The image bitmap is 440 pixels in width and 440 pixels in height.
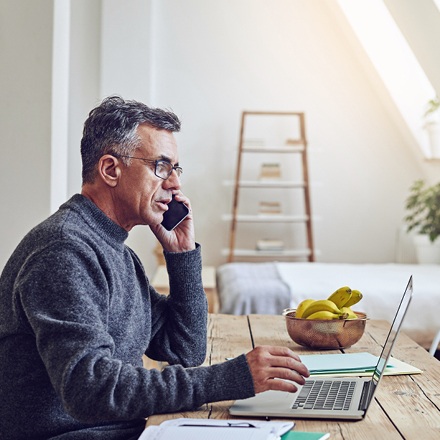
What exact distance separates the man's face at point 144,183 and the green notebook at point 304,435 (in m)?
0.57

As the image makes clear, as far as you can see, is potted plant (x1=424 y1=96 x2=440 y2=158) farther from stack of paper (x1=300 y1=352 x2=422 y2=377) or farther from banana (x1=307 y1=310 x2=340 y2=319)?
stack of paper (x1=300 y1=352 x2=422 y2=377)

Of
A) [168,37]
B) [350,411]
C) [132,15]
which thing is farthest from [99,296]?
[168,37]

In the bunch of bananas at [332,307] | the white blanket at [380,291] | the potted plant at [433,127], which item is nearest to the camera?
the bunch of bananas at [332,307]

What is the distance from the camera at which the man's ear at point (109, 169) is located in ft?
4.83

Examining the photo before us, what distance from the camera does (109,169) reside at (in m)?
1.48

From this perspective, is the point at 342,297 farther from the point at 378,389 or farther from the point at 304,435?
the point at 304,435

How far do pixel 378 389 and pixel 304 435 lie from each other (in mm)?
361

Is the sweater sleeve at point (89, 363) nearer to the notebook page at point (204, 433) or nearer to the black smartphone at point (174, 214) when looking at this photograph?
the notebook page at point (204, 433)

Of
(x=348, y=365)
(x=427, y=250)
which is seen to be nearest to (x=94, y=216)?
(x=348, y=365)

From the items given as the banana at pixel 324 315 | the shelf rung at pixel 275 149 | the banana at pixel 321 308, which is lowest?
the banana at pixel 324 315

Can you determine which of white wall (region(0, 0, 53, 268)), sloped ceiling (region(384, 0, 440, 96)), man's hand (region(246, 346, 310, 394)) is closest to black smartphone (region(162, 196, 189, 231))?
man's hand (region(246, 346, 310, 394))

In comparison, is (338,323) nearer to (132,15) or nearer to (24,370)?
(24,370)

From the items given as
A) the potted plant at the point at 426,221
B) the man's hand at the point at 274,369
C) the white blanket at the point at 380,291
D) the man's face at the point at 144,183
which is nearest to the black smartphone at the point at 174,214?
the man's face at the point at 144,183

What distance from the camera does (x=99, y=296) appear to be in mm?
1282
